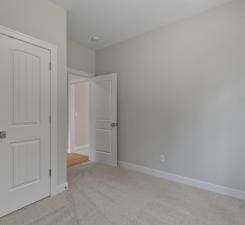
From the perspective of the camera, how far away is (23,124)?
2.19 metres

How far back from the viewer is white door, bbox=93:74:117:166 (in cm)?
388

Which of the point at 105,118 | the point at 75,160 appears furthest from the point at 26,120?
the point at 75,160

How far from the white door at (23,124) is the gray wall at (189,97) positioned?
5.93ft

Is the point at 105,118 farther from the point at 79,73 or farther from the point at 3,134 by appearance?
the point at 3,134

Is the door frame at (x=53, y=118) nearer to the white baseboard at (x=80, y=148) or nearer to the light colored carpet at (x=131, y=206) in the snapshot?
the light colored carpet at (x=131, y=206)

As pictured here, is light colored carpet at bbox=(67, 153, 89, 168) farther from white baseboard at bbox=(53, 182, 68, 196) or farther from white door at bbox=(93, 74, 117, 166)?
white baseboard at bbox=(53, 182, 68, 196)

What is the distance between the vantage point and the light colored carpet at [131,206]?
1.93 metres

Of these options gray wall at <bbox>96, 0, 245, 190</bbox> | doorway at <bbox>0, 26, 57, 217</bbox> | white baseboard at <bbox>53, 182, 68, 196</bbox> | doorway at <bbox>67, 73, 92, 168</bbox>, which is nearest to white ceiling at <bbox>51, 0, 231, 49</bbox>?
A: gray wall at <bbox>96, 0, 245, 190</bbox>

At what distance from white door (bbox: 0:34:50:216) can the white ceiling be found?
0.95 m

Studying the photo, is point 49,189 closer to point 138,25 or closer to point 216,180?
point 216,180

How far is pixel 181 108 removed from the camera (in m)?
3.00

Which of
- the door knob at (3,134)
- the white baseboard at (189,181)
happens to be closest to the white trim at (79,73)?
the door knob at (3,134)

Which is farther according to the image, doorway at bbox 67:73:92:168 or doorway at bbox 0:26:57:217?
doorway at bbox 67:73:92:168

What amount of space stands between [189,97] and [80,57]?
102 inches
